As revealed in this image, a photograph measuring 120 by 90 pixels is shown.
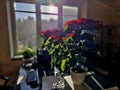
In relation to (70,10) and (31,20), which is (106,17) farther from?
(31,20)

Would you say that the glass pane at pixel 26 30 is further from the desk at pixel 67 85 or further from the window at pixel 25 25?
the desk at pixel 67 85

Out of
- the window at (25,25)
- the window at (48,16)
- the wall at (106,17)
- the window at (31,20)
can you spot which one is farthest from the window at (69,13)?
the window at (25,25)

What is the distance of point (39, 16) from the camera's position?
2924 millimetres

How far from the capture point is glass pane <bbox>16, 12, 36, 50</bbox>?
9.48 ft

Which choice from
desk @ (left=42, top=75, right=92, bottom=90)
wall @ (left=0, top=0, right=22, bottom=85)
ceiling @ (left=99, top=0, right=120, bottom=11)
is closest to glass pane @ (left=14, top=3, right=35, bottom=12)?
wall @ (left=0, top=0, right=22, bottom=85)

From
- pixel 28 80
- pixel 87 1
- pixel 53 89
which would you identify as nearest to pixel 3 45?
pixel 28 80

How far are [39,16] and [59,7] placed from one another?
58 cm

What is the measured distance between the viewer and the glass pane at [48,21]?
3.01 meters

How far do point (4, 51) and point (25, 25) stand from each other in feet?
2.67

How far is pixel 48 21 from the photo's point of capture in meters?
3.05

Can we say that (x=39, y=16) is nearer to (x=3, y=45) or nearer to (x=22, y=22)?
(x=22, y=22)

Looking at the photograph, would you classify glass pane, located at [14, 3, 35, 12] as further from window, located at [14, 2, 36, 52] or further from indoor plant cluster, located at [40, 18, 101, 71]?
indoor plant cluster, located at [40, 18, 101, 71]

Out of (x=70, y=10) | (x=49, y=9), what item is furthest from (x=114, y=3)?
(x=49, y=9)

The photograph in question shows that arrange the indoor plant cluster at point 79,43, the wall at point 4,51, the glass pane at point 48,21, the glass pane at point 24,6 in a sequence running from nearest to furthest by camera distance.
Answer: the indoor plant cluster at point 79,43 < the wall at point 4,51 < the glass pane at point 24,6 < the glass pane at point 48,21
